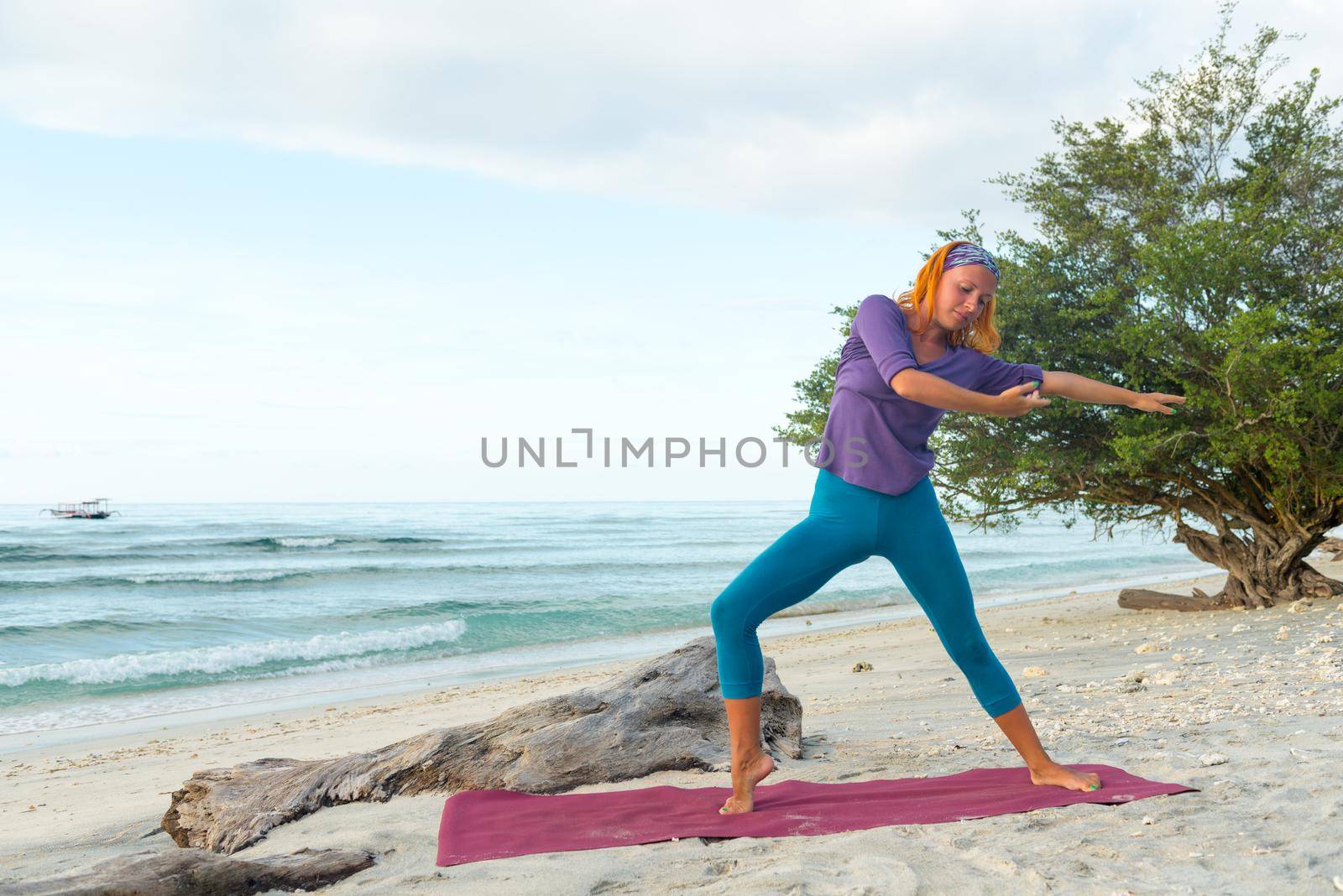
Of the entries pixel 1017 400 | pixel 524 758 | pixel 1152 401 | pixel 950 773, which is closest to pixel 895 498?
pixel 1017 400

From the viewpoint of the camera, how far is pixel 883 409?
3.56m

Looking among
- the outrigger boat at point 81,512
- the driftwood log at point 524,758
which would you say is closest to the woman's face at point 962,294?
the driftwood log at point 524,758

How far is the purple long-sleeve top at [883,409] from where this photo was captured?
351 centimetres

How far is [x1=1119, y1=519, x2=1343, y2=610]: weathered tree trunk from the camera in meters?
11.8

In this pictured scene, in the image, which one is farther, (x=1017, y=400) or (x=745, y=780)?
(x=745, y=780)

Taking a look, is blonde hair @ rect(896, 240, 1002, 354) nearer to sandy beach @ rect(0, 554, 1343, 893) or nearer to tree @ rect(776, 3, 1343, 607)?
sandy beach @ rect(0, 554, 1343, 893)

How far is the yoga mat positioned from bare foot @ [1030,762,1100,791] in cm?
3

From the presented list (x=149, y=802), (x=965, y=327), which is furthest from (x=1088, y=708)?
(x=149, y=802)

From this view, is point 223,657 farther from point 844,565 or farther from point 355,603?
point 844,565

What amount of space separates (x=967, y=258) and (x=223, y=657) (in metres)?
13.4

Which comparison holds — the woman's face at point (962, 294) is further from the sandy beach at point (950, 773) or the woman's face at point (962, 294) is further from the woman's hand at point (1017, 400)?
the sandy beach at point (950, 773)

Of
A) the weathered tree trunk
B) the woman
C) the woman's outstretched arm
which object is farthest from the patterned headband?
the weathered tree trunk

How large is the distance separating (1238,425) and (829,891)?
9054 millimetres

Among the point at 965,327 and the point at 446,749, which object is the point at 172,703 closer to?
the point at 446,749
